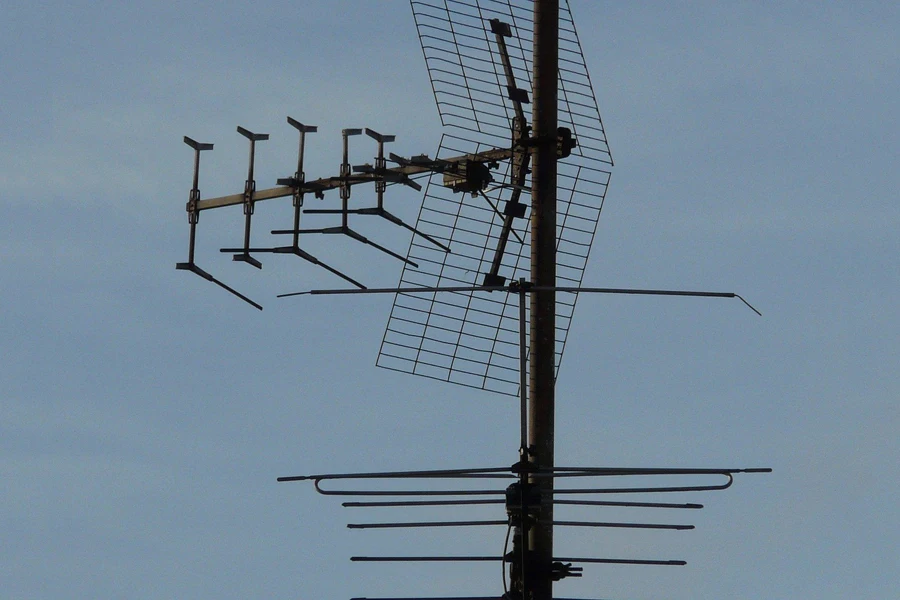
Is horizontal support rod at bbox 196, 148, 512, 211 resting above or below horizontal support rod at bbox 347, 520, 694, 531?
above

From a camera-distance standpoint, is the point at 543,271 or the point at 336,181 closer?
the point at 543,271

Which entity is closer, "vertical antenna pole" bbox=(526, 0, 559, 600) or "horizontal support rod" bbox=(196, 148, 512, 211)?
"vertical antenna pole" bbox=(526, 0, 559, 600)

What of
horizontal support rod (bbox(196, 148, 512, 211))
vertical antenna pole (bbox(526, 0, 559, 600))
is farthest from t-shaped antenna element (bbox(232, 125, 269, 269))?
vertical antenna pole (bbox(526, 0, 559, 600))

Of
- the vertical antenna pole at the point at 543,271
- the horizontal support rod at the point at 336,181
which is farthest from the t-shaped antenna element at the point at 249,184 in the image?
the vertical antenna pole at the point at 543,271

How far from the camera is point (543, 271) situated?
43.6 feet

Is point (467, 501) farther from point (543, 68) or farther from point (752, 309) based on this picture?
point (543, 68)

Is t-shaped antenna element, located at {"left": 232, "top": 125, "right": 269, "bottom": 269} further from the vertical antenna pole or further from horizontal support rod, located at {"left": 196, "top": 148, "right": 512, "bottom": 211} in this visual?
the vertical antenna pole

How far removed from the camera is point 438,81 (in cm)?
1346

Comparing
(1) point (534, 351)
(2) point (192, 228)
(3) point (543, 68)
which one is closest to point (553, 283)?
(1) point (534, 351)

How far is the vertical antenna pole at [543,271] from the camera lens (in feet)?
41.5

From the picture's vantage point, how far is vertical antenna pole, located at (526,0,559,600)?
12.7 metres

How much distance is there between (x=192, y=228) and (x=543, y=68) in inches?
124

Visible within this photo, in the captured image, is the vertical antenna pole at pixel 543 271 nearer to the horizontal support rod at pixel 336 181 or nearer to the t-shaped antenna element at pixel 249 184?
the horizontal support rod at pixel 336 181

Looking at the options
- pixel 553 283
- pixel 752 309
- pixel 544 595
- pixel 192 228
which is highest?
pixel 192 228
